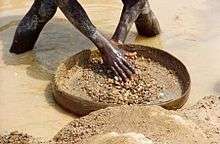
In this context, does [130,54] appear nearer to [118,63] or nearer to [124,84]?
[118,63]

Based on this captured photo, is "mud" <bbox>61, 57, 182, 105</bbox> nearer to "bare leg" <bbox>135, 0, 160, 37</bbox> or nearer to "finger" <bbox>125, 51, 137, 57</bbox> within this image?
"finger" <bbox>125, 51, 137, 57</bbox>

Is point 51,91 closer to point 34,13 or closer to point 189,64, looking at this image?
point 34,13

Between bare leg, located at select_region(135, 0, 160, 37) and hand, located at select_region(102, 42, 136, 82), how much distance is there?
2.94ft

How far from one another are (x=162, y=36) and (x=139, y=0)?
0.69 meters

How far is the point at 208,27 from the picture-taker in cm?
537

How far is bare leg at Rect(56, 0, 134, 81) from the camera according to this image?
416cm

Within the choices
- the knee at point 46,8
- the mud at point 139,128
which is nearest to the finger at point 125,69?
the mud at point 139,128


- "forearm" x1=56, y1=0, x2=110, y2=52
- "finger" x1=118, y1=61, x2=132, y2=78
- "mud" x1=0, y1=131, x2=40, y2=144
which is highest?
"forearm" x1=56, y1=0, x2=110, y2=52

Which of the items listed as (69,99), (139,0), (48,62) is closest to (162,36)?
(139,0)

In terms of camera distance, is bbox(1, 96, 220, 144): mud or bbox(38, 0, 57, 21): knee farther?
bbox(38, 0, 57, 21): knee

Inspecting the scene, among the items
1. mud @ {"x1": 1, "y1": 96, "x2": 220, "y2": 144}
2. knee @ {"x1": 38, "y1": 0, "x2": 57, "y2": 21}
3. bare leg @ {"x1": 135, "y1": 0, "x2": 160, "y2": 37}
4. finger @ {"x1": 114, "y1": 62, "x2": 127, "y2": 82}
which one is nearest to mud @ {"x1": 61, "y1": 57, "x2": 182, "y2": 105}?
finger @ {"x1": 114, "y1": 62, "x2": 127, "y2": 82}

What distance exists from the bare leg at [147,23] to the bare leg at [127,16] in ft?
0.90

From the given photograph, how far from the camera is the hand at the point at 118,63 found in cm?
414

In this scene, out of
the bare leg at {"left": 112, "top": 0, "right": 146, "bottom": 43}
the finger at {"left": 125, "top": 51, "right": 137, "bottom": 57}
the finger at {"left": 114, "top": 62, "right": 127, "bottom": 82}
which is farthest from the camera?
the bare leg at {"left": 112, "top": 0, "right": 146, "bottom": 43}
